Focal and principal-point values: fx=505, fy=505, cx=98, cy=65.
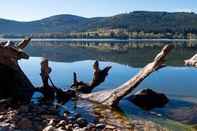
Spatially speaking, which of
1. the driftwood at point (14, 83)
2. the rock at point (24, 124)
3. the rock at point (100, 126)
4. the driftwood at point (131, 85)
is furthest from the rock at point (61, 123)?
the driftwood at point (14, 83)

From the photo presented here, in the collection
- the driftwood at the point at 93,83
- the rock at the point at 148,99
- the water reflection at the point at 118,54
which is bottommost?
the water reflection at the point at 118,54

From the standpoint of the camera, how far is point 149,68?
31.8 metres

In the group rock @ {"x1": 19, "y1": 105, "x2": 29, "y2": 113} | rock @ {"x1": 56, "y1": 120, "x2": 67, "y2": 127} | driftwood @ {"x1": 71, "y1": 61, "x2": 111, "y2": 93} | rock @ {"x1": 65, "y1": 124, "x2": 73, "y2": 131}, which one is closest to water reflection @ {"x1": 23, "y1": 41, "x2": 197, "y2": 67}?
driftwood @ {"x1": 71, "y1": 61, "x2": 111, "y2": 93}

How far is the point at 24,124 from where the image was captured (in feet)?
77.6

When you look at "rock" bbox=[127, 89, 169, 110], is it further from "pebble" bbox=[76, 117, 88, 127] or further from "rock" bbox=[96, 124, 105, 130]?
"rock" bbox=[96, 124, 105, 130]

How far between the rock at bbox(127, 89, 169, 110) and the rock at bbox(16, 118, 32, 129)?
11416 millimetres

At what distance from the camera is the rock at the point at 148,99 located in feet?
113

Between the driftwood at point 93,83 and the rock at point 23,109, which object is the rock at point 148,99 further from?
the rock at point 23,109

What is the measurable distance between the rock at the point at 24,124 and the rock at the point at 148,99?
11.4 metres

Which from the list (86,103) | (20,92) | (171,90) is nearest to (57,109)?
(86,103)

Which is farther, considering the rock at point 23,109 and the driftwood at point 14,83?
the driftwood at point 14,83

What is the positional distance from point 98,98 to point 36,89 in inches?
213

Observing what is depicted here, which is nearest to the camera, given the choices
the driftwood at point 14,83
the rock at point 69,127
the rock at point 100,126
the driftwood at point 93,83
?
the rock at point 69,127

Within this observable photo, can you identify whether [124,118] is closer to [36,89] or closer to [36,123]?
[36,123]
